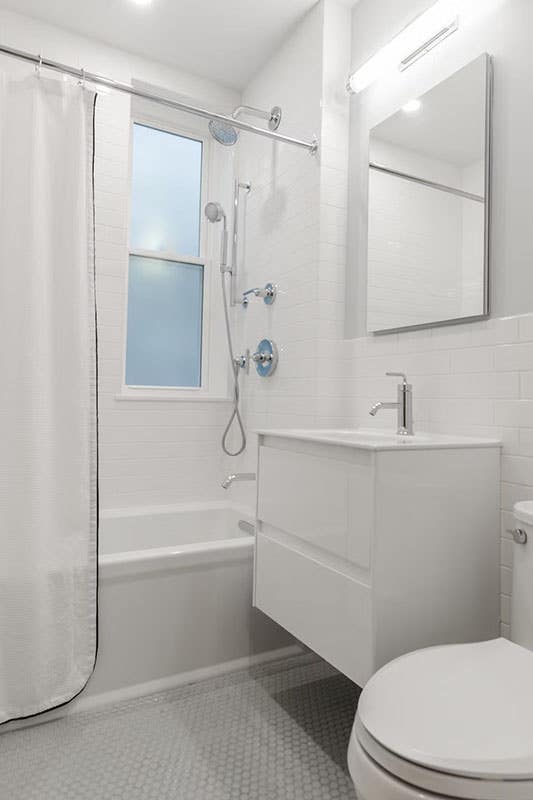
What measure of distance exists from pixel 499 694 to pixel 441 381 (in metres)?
1.00

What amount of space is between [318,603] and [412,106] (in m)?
1.73

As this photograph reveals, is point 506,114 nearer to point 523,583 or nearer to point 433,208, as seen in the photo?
point 433,208

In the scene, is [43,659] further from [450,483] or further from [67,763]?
[450,483]

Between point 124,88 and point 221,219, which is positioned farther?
point 221,219

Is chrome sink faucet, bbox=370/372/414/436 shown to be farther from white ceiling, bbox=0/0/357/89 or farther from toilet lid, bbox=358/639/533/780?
white ceiling, bbox=0/0/357/89

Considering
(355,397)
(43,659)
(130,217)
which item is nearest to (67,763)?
(43,659)

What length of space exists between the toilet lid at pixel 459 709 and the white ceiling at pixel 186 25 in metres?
2.53

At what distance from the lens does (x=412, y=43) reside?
6.25 feet

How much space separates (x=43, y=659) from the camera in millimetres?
1618

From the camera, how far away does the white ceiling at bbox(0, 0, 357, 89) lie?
233cm

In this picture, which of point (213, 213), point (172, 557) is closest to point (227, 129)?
point (213, 213)

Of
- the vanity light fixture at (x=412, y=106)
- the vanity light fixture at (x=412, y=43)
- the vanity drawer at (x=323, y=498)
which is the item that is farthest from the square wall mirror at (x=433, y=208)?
the vanity drawer at (x=323, y=498)

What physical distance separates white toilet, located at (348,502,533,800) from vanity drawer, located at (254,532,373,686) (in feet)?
0.73

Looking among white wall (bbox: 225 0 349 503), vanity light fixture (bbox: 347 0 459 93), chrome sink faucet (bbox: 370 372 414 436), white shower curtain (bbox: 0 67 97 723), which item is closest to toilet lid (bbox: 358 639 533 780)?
chrome sink faucet (bbox: 370 372 414 436)
